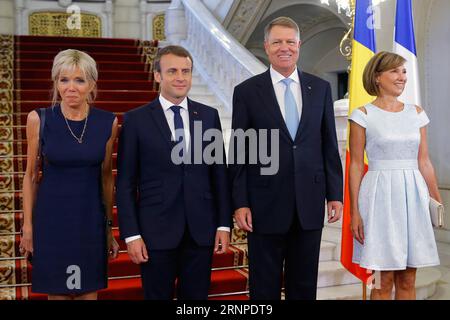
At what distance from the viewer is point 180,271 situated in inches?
87.1

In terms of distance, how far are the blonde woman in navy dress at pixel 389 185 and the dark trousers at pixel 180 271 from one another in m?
0.75

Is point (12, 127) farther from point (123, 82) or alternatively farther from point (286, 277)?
point (286, 277)

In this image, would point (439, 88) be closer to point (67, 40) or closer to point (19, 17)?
point (67, 40)

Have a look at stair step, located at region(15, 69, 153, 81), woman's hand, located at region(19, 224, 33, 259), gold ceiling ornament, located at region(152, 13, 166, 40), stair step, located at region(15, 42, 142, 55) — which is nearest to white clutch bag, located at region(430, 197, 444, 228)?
woman's hand, located at region(19, 224, 33, 259)

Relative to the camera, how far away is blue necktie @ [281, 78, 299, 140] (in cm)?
229

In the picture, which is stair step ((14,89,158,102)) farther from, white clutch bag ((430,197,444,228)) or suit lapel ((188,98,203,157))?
white clutch bag ((430,197,444,228))

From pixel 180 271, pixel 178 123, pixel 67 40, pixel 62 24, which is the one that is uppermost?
pixel 62 24

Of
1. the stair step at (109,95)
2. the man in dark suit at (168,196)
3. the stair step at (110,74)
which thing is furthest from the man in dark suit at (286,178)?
the stair step at (110,74)

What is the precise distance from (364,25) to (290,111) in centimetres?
155

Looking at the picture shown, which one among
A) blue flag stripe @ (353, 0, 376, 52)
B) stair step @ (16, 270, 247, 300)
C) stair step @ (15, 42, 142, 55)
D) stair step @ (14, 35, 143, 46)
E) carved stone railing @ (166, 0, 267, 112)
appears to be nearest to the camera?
stair step @ (16, 270, 247, 300)

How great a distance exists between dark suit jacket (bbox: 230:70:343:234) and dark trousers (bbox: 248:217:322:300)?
5 cm

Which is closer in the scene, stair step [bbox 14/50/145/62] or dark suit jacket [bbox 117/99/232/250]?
dark suit jacket [bbox 117/99/232/250]

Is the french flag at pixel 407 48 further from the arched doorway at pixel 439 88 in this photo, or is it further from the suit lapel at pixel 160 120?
the arched doorway at pixel 439 88

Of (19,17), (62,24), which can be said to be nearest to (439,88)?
(62,24)
